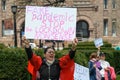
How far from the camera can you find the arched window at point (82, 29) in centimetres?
5853

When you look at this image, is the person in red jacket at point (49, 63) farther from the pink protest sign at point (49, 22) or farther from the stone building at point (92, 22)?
the stone building at point (92, 22)

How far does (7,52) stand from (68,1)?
47019 millimetres

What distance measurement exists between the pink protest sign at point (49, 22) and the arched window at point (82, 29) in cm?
4718


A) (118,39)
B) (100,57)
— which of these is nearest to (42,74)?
(100,57)

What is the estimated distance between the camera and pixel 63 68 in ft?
28.6

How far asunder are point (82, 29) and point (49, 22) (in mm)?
48180

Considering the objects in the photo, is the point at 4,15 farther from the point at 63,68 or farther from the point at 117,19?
the point at 63,68

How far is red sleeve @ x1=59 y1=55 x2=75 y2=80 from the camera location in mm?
8617

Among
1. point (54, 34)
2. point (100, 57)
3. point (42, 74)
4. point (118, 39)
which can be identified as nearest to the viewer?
point (42, 74)

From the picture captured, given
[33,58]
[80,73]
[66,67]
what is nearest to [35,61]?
[33,58]

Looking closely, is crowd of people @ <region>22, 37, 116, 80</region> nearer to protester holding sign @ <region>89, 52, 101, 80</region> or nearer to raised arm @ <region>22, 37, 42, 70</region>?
raised arm @ <region>22, 37, 42, 70</region>

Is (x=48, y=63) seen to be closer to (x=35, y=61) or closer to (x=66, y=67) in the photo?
(x=35, y=61)

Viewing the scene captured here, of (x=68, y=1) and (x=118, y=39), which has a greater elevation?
(x=68, y=1)

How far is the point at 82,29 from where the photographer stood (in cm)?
5934
